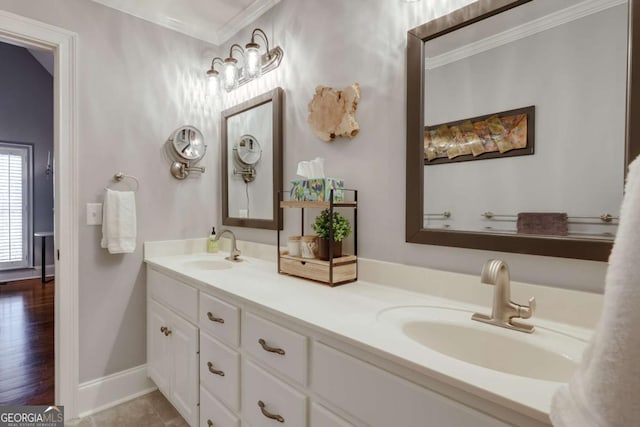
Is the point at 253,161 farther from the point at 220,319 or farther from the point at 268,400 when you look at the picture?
the point at 268,400

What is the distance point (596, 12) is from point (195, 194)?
7.60 feet

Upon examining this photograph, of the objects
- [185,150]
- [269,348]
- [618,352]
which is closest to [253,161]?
[185,150]

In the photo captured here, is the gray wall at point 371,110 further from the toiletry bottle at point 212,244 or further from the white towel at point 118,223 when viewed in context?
the white towel at point 118,223

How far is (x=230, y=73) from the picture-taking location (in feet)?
7.27

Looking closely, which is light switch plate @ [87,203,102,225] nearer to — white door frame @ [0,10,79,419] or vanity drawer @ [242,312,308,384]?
white door frame @ [0,10,79,419]

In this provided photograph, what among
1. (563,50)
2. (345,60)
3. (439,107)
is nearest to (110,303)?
(345,60)

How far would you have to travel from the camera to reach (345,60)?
5.43 ft

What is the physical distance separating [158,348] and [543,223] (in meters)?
2.09

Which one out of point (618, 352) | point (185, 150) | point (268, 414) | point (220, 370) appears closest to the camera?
point (618, 352)

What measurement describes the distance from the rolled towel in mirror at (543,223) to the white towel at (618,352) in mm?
631

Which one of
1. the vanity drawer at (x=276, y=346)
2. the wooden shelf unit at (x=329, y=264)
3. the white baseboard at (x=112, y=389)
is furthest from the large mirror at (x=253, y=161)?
the white baseboard at (x=112, y=389)

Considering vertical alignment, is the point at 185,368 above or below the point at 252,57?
below

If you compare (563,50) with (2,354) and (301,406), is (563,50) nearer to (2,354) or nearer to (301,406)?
(301,406)

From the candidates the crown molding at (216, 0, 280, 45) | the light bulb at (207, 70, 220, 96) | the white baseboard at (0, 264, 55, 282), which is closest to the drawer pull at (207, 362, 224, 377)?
the light bulb at (207, 70, 220, 96)
